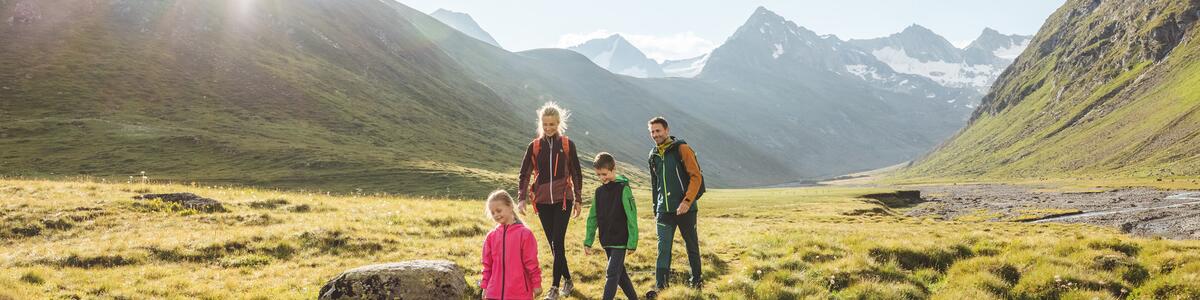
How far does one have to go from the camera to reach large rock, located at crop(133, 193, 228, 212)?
20562mm

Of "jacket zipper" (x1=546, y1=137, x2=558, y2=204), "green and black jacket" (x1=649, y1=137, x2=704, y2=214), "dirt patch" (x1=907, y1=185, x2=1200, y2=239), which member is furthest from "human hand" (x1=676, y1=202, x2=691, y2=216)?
"dirt patch" (x1=907, y1=185, x2=1200, y2=239)

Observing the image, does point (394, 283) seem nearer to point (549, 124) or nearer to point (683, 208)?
point (549, 124)

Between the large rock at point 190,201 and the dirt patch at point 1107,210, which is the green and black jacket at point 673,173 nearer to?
the large rock at point 190,201

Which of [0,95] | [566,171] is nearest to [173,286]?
[566,171]

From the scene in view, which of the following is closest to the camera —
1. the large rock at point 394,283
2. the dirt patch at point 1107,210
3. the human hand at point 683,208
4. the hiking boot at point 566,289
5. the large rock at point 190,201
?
the large rock at point 394,283

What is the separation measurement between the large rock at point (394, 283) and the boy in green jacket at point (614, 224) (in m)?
2.75

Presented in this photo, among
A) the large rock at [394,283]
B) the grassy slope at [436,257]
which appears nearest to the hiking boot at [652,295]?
the grassy slope at [436,257]

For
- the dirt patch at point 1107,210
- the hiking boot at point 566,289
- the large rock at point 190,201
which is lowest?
the dirt patch at point 1107,210

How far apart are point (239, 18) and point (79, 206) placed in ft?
552

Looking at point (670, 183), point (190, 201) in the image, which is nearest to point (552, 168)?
point (670, 183)

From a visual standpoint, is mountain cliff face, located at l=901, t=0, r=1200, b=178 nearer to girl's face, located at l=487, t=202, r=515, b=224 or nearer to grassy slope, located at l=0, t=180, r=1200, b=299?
grassy slope, located at l=0, t=180, r=1200, b=299

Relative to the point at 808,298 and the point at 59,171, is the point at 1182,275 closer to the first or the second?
the point at 808,298

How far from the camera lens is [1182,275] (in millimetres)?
10031

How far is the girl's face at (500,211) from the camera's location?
26.9ft
